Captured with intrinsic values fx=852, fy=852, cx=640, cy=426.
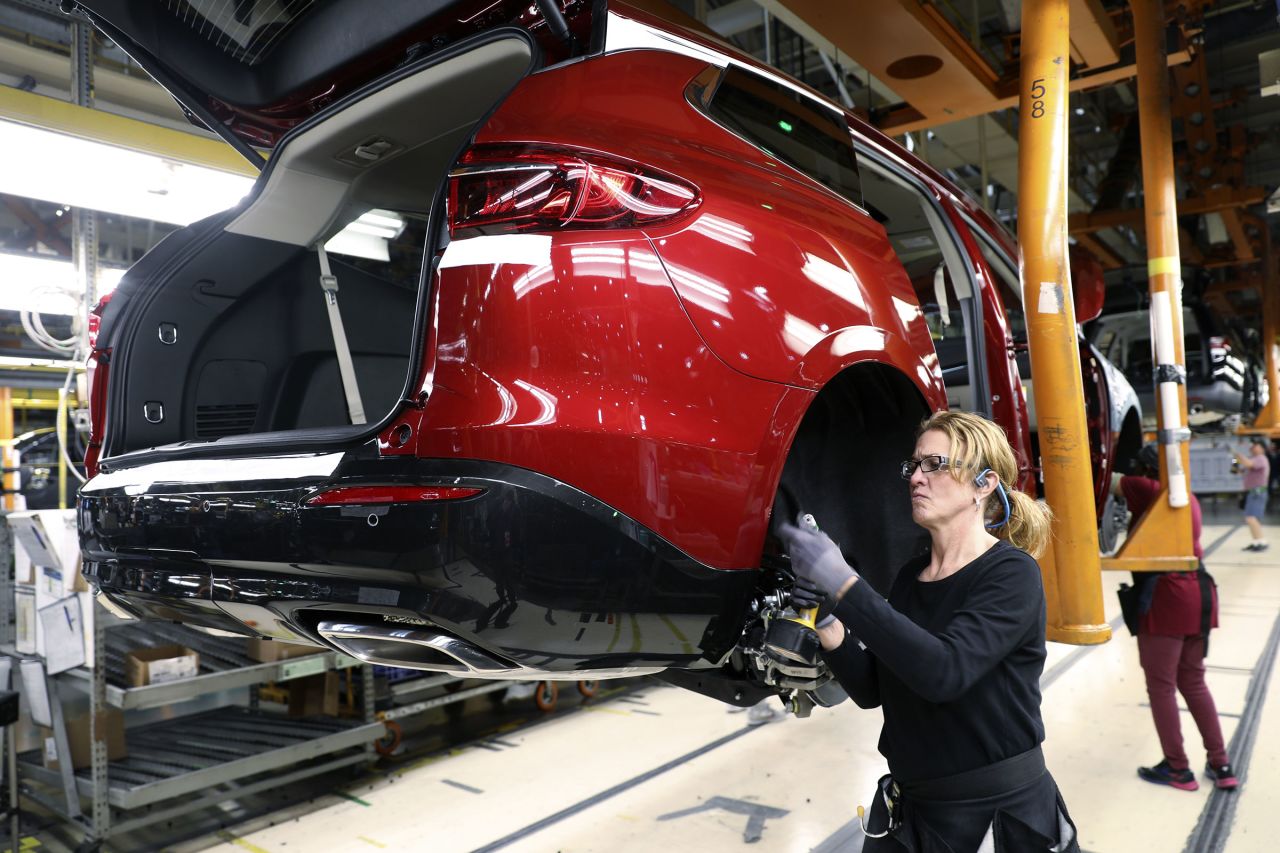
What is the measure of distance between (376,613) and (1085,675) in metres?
5.37

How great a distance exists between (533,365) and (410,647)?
446mm

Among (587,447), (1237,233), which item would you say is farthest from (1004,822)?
(1237,233)

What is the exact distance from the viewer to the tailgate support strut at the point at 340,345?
7.54ft

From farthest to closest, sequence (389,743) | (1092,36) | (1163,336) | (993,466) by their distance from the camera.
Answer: (389,743) → (1092,36) → (1163,336) → (993,466)

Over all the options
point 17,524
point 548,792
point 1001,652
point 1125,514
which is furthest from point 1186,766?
point 17,524

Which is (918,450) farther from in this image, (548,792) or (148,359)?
(548,792)

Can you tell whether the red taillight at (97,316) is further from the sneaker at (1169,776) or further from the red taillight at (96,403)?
the sneaker at (1169,776)

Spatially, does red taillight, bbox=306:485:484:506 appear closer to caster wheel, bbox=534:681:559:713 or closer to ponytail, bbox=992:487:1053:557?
ponytail, bbox=992:487:1053:557

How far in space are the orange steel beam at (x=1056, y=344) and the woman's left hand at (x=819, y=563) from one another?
3.71ft

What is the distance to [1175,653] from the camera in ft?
12.2

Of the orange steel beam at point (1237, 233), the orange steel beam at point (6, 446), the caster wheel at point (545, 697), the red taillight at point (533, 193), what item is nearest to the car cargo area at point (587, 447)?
the red taillight at point (533, 193)

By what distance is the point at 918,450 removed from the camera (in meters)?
1.65

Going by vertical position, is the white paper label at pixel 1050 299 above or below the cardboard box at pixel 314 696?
above

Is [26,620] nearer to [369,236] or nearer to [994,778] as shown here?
[369,236]
